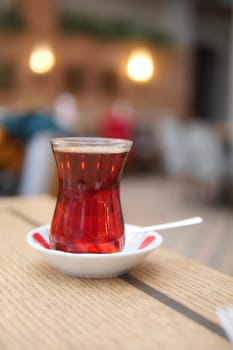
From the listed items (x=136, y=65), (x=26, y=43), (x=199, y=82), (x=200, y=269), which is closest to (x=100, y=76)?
(x=26, y=43)

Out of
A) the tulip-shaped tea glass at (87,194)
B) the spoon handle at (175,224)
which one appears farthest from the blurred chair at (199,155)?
the tulip-shaped tea glass at (87,194)

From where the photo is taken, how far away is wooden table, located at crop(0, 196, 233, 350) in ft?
1.76

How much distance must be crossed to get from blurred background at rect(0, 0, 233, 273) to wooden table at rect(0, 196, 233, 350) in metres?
2.92

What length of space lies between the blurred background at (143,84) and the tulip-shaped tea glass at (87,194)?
2.96m

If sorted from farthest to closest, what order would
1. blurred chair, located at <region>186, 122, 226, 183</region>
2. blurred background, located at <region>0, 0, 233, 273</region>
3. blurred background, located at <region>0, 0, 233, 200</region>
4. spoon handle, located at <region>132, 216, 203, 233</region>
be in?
blurred background, located at <region>0, 0, 233, 200</region> → blurred background, located at <region>0, 0, 233, 273</region> → blurred chair, located at <region>186, 122, 226, 183</region> → spoon handle, located at <region>132, 216, 203, 233</region>

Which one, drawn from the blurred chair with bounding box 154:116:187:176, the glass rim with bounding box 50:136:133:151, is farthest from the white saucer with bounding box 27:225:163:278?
the blurred chair with bounding box 154:116:187:176

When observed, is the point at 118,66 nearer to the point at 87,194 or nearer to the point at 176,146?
the point at 176,146

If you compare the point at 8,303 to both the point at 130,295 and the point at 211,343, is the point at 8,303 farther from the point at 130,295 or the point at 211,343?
the point at 211,343

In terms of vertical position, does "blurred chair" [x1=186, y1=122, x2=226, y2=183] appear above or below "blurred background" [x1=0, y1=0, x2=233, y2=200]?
below

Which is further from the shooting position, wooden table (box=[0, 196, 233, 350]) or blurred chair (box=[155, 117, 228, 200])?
blurred chair (box=[155, 117, 228, 200])

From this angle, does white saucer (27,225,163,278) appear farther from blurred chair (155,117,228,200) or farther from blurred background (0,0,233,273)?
blurred chair (155,117,228,200)

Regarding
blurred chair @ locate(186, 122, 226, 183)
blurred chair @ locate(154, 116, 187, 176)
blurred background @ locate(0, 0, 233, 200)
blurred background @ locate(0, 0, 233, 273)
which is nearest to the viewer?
blurred chair @ locate(186, 122, 226, 183)

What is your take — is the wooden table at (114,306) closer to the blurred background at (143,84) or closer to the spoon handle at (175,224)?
the spoon handle at (175,224)

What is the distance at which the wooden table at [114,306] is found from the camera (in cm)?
54
